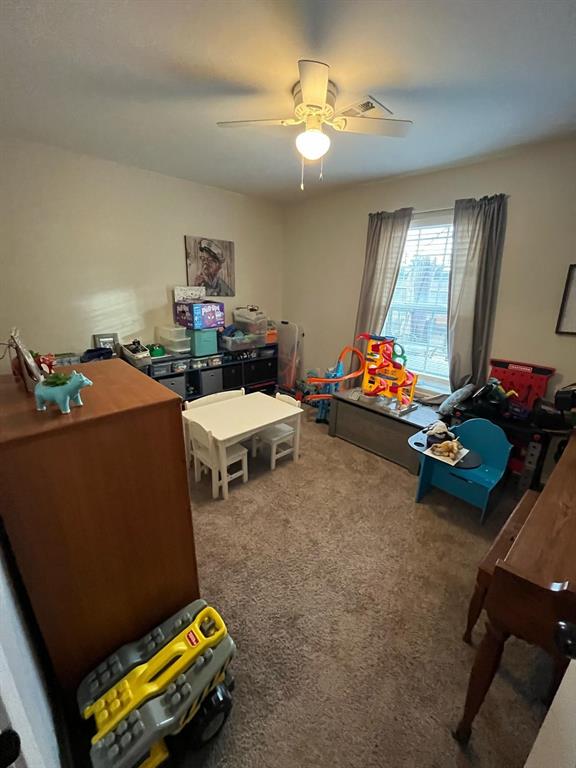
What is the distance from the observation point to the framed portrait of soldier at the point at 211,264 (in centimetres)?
357

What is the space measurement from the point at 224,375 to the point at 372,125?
2.70 metres

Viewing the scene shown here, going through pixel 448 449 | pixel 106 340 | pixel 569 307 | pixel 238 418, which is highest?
pixel 569 307

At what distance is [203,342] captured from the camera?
3.50 meters

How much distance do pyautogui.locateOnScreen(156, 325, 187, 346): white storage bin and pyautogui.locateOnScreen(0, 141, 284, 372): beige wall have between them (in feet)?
0.32

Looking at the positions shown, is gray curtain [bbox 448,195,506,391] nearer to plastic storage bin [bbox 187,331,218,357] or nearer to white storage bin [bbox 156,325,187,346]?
plastic storage bin [bbox 187,331,218,357]

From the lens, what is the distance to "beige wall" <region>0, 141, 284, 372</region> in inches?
101

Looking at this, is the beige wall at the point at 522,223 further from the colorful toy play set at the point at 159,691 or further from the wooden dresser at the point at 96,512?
the colorful toy play set at the point at 159,691

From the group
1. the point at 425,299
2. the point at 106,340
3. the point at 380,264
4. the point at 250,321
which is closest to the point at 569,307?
the point at 425,299

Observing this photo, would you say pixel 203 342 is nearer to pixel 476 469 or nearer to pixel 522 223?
pixel 476 469

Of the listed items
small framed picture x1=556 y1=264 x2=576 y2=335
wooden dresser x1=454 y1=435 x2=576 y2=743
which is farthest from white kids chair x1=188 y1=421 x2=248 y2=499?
small framed picture x1=556 y1=264 x2=576 y2=335

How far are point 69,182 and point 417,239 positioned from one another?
3230 millimetres

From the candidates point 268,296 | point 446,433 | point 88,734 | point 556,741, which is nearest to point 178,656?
point 88,734

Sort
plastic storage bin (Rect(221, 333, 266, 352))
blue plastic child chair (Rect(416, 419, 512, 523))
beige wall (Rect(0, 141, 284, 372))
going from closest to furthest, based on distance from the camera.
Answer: blue plastic child chair (Rect(416, 419, 512, 523)) < beige wall (Rect(0, 141, 284, 372)) < plastic storage bin (Rect(221, 333, 266, 352))

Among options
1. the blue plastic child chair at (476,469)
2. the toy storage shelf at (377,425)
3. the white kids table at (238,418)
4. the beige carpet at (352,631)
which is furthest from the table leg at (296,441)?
the blue plastic child chair at (476,469)
